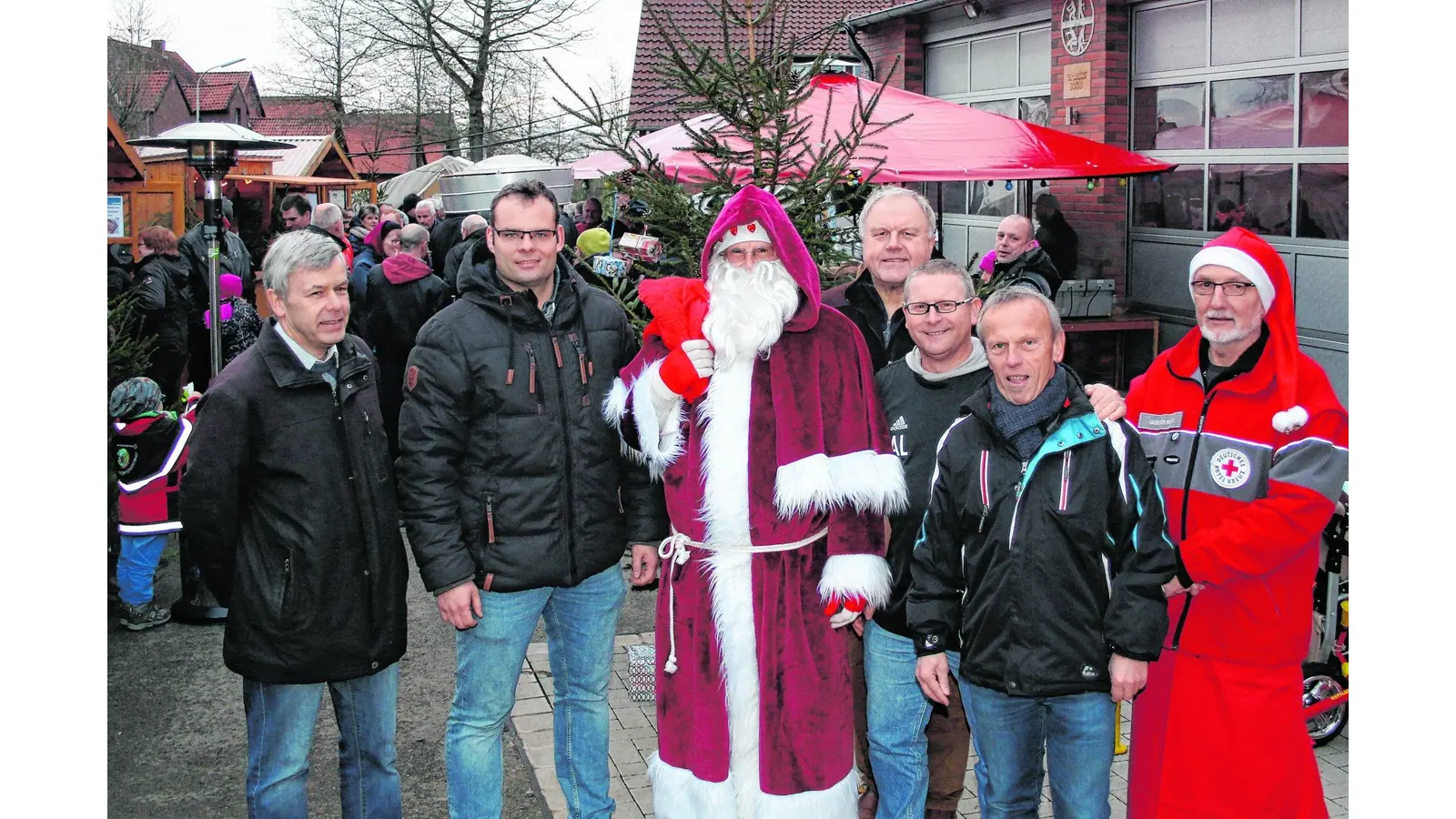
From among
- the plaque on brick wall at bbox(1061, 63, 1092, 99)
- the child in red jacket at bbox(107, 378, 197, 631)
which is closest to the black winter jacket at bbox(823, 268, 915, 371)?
the child in red jacket at bbox(107, 378, 197, 631)

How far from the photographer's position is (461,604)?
382cm

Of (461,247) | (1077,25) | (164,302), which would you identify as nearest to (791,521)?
(461,247)

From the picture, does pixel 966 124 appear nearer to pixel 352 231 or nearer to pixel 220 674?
pixel 220 674

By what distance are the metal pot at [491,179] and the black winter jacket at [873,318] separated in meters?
17.0

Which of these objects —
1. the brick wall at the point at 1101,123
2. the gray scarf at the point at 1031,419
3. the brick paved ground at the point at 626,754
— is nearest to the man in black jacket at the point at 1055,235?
the brick wall at the point at 1101,123

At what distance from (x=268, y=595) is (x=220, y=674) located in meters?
2.77

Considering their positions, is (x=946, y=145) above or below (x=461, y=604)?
above

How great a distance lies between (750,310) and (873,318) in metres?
0.76

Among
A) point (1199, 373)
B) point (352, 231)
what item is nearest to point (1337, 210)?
point (1199, 373)

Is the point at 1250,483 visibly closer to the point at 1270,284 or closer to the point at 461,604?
the point at 1270,284

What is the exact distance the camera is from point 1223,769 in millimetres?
3670

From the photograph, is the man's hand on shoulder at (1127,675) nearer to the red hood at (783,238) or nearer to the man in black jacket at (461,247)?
the red hood at (783,238)

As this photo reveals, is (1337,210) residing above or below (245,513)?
above

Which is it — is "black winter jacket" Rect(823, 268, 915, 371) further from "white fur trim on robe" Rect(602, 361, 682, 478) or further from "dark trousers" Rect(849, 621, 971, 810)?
"dark trousers" Rect(849, 621, 971, 810)
